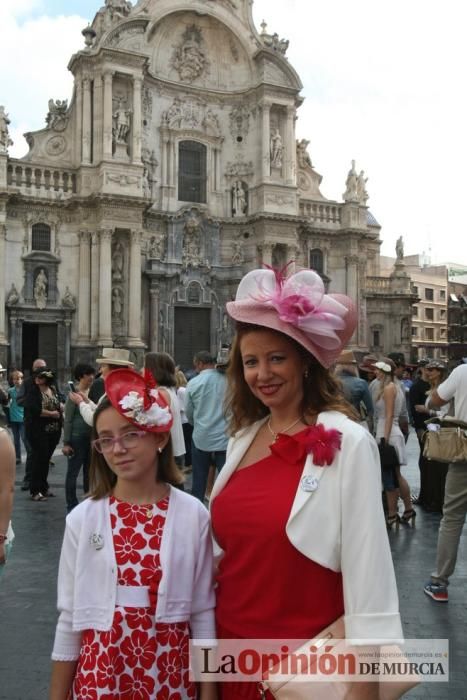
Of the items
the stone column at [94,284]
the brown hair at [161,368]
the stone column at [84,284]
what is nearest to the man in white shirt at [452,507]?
the brown hair at [161,368]

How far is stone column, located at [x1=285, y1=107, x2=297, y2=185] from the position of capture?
2944 centimetres

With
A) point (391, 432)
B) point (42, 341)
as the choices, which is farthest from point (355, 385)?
point (42, 341)

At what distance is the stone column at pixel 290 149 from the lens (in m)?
29.4

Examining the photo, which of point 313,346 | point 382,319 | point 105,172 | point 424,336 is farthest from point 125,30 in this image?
point 424,336

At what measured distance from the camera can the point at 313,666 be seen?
1992 millimetres

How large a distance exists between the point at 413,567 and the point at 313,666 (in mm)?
4855

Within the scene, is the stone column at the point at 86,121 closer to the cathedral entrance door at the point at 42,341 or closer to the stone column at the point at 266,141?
the cathedral entrance door at the point at 42,341

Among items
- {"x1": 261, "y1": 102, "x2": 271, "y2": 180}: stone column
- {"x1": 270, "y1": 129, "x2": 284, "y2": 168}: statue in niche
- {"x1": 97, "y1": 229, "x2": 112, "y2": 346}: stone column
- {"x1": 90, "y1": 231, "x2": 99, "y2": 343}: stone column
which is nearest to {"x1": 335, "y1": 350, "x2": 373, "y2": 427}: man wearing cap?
{"x1": 97, "y1": 229, "x2": 112, "y2": 346}: stone column

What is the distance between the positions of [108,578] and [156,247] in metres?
26.1

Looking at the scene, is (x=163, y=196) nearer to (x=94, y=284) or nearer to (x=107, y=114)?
(x=107, y=114)

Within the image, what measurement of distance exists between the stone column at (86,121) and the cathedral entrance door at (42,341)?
282 inches

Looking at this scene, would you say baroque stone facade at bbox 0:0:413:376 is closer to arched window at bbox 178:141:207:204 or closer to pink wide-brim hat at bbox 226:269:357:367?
arched window at bbox 178:141:207:204

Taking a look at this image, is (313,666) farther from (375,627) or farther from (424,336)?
(424,336)

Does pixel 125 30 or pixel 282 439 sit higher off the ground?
pixel 125 30
